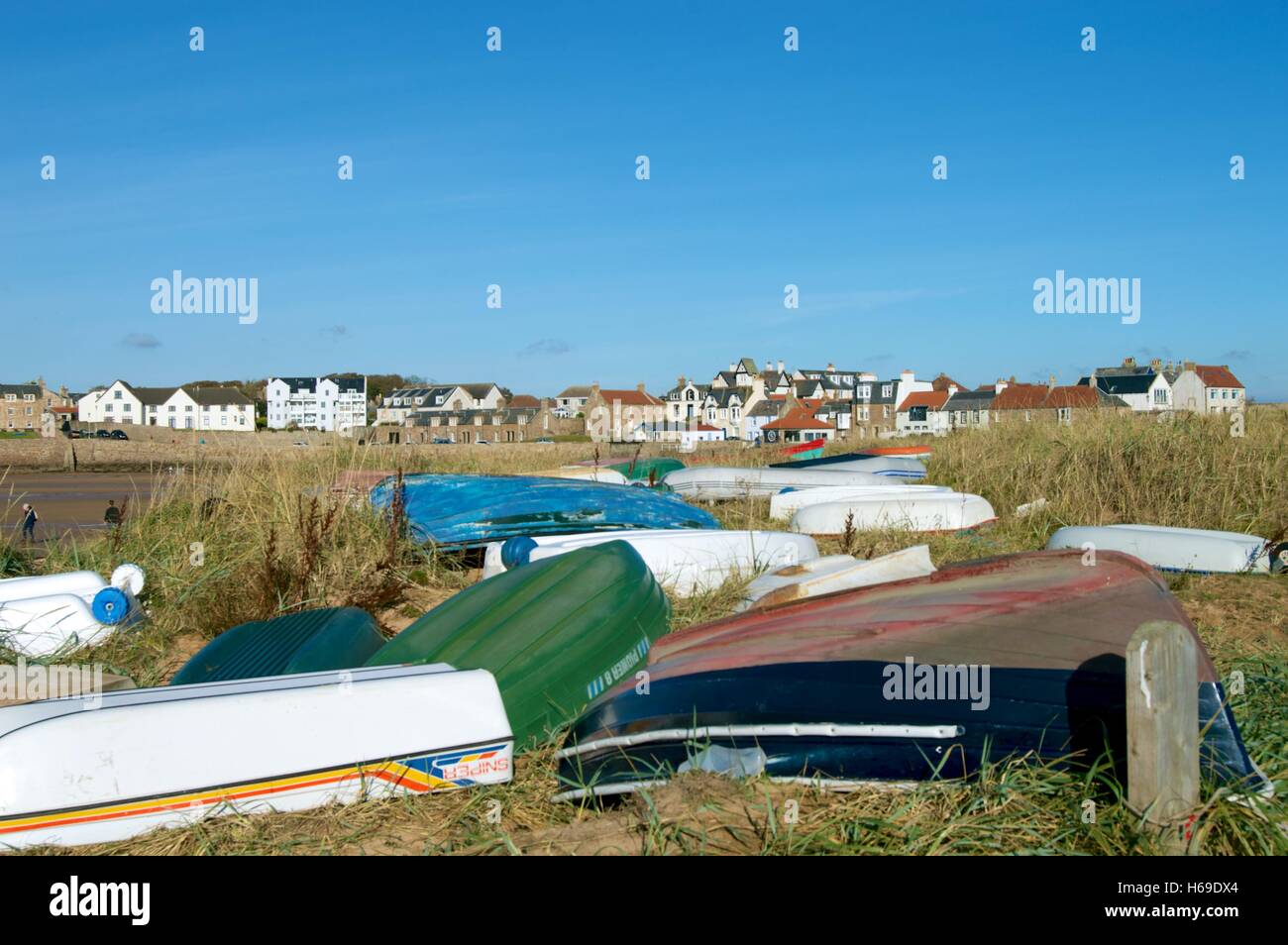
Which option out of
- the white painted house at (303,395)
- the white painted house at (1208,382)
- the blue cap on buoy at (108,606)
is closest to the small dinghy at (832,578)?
the blue cap on buoy at (108,606)

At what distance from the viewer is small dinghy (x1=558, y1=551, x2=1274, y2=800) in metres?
3.01

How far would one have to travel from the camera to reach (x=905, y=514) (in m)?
9.23

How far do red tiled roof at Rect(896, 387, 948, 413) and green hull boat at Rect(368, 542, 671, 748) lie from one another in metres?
70.5

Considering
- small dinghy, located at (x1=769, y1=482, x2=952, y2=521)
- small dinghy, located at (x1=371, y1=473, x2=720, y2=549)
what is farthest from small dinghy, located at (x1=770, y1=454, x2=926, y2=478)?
small dinghy, located at (x1=371, y1=473, x2=720, y2=549)

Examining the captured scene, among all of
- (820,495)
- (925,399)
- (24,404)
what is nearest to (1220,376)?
(925,399)

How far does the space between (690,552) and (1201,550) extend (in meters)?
3.72

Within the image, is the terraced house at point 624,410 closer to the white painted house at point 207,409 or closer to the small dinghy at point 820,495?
the white painted house at point 207,409

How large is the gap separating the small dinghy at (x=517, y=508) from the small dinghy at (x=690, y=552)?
0.68 metres

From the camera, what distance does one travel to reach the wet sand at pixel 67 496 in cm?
1140

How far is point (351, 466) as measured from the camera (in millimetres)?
8781

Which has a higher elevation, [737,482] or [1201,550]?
[737,482]

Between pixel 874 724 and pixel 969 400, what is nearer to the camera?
pixel 874 724

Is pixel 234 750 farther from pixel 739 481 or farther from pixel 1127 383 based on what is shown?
pixel 1127 383
